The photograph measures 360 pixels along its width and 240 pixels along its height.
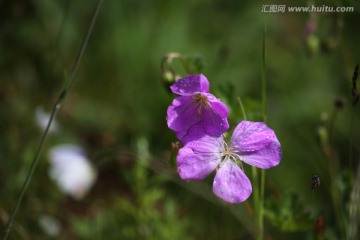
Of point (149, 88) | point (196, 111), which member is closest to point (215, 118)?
point (196, 111)

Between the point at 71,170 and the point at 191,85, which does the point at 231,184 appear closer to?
the point at 191,85

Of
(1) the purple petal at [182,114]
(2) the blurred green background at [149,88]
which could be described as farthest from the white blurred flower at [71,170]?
(1) the purple petal at [182,114]

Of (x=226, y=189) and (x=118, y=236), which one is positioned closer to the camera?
(x=226, y=189)

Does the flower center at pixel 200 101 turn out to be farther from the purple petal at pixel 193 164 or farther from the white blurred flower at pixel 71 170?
the white blurred flower at pixel 71 170

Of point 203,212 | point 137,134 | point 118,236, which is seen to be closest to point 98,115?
point 137,134

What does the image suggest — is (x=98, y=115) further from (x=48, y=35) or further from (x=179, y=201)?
(x=179, y=201)

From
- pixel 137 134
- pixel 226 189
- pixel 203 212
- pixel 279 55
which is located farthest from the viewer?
pixel 279 55
